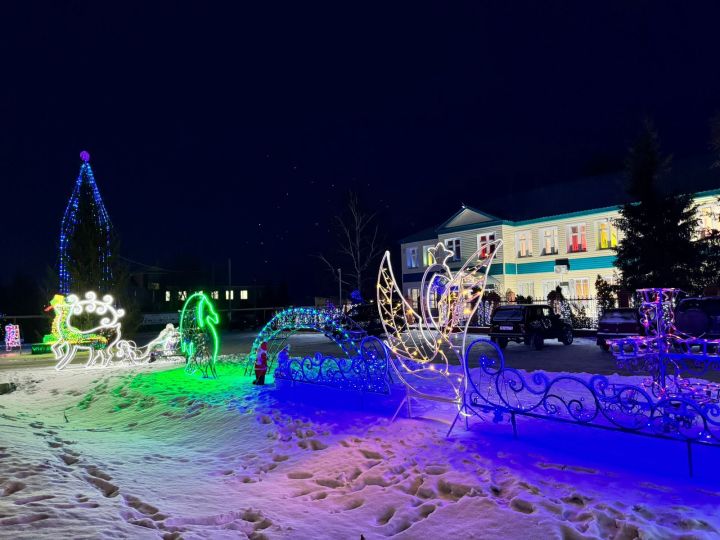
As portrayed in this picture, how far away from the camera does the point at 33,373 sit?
14898mm

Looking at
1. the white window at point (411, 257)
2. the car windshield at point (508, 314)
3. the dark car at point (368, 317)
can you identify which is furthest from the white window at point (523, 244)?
the car windshield at point (508, 314)

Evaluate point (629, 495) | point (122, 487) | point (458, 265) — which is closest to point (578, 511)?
point (629, 495)

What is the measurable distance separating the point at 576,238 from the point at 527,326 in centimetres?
1144

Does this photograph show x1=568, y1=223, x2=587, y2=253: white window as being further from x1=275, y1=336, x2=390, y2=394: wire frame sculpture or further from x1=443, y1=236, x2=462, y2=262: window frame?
x1=275, y1=336, x2=390, y2=394: wire frame sculpture

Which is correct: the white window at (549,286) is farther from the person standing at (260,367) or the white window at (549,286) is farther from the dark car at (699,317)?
the person standing at (260,367)

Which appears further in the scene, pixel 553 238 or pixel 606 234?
pixel 553 238

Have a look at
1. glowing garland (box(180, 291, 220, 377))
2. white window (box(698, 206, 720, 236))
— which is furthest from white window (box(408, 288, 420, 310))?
glowing garland (box(180, 291, 220, 377))

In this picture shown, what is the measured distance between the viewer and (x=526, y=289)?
3022 centimetres

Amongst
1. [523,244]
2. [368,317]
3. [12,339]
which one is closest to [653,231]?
[523,244]

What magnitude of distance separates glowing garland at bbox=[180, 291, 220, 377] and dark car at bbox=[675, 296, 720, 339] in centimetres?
1224

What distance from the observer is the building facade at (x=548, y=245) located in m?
26.5

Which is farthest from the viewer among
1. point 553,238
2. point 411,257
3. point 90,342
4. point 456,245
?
point 411,257

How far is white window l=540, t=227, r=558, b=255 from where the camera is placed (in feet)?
94.2

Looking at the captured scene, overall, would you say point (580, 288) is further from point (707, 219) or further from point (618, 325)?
point (618, 325)
